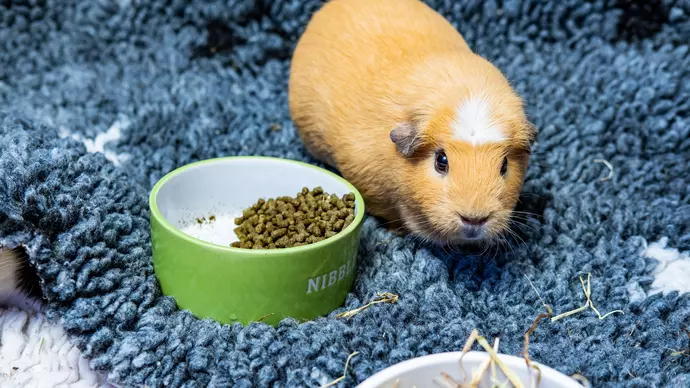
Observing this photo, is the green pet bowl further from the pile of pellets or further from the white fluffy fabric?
the white fluffy fabric

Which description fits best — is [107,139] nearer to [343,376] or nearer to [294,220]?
[294,220]

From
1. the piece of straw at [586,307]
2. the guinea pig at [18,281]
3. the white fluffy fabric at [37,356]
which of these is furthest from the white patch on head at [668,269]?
the guinea pig at [18,281]

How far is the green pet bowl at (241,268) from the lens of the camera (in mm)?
1672

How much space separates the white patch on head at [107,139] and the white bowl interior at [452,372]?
1392 millimetres

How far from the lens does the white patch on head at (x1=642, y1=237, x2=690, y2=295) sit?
6.51ft

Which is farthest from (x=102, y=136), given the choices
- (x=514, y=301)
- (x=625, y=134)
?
(x=625, y=134)

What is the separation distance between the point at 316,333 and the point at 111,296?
1.69ft

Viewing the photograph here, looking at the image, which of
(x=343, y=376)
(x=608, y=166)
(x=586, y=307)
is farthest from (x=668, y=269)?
(x=343, y=376)

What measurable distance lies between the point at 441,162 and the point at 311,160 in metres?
0.80

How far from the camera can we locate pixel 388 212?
2158mm

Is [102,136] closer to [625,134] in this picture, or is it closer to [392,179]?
[392,179]

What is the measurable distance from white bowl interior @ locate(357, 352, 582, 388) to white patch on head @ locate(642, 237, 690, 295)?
2.21ft

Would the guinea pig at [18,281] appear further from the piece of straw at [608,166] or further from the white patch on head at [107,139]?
the piece of straw at [608,166]

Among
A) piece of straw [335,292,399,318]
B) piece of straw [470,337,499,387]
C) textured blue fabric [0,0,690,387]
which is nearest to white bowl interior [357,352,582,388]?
piece of straw [470,337,499,387]
